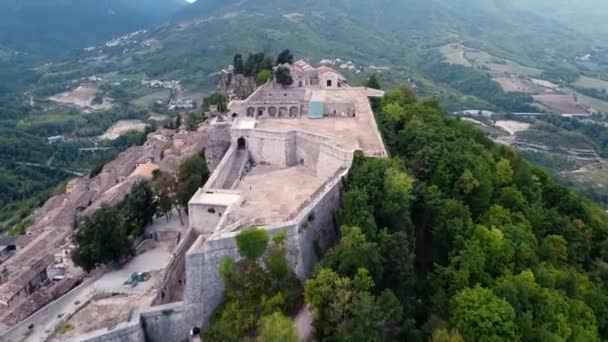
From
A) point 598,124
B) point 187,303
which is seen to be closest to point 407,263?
point 187,303

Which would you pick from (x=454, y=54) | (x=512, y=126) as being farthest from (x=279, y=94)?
(x=454, y=54)

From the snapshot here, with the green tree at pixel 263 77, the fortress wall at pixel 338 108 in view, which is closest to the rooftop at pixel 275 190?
the fortress wall at pixel 338 108

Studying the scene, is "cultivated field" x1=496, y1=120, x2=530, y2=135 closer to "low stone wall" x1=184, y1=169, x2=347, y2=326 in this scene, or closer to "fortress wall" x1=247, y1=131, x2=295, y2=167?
"fortress wall" x1=247, y1=131, x2=295, y2=167

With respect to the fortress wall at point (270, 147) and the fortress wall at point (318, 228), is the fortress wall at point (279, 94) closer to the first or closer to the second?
the fortress wall at point (270, 147)

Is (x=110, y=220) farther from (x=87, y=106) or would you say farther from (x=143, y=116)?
(x=87, y=106)

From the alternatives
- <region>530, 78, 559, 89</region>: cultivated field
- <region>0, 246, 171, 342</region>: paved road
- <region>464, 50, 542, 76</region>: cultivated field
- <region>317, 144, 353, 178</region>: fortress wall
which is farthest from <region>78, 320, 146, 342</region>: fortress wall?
<region>464, 50, 542, 76</region>: cultivated field
